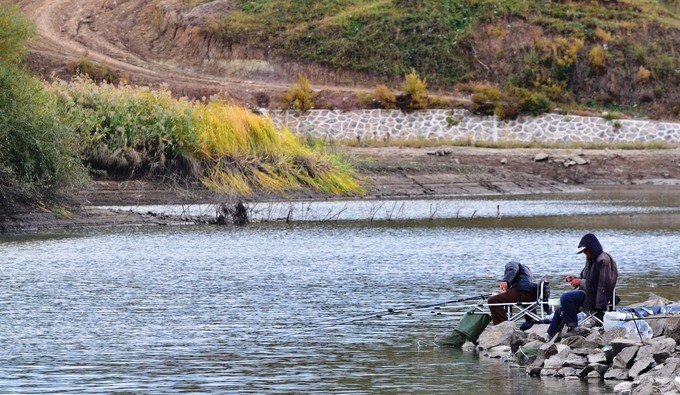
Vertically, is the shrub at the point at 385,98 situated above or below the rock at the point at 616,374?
above

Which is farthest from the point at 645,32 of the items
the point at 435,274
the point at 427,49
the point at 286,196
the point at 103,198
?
the point at 435,274

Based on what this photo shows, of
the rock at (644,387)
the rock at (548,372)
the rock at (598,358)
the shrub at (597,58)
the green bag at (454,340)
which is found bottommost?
the green bag at (454,340)

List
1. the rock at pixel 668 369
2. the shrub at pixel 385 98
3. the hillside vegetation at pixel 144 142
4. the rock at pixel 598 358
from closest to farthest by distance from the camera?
1. the rock at pixel 668 369
2. the rock at pixel 598 358
3. the hillside vegetation at pixel 144 142
4. the shrub at pixel 385 98

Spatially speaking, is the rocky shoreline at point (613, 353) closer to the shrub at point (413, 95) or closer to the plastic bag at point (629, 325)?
the plastic bag at point (629, 325)

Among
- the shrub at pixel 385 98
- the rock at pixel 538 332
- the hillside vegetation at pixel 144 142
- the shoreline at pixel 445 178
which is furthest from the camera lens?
the shrub at pixel 385 98

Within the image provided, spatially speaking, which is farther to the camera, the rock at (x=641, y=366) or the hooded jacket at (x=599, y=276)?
the hooded jacket at (x=599, y=276)

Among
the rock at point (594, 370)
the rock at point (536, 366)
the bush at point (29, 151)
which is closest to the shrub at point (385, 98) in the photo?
the bush at point (29, 151)

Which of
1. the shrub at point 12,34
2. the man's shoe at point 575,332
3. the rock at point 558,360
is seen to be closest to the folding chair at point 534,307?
the man's shoe at point 575,332

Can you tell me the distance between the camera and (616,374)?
17594 millimetres

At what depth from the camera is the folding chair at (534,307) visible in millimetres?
20266

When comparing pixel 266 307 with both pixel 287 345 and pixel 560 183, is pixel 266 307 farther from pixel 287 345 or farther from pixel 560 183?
pixel 560 183

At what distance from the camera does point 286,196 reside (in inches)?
2014

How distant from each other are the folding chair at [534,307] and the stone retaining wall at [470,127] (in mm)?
44239

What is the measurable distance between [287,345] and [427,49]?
5685 centimetres
